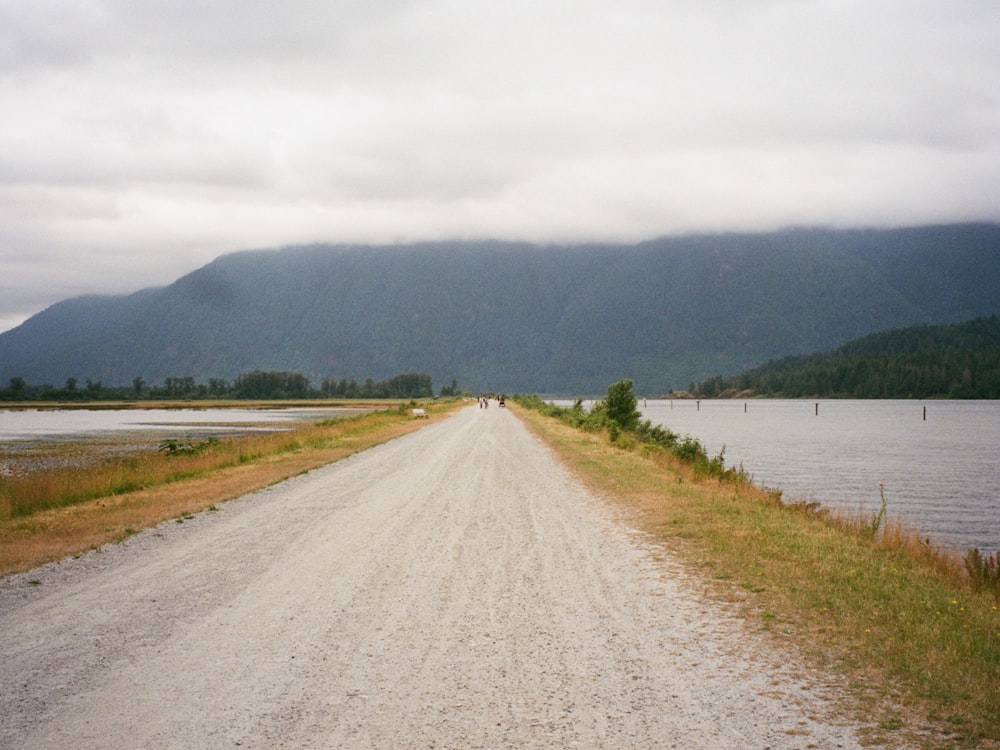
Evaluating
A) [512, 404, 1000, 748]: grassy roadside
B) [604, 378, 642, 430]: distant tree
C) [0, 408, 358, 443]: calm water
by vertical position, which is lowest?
[0, 408, 358, 443]: calm water

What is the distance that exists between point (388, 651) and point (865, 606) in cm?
538

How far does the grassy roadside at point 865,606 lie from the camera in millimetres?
6078

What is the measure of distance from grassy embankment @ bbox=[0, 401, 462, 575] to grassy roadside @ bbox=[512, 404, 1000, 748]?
33.6 feet

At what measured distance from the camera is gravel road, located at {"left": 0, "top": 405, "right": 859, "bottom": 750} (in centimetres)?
576

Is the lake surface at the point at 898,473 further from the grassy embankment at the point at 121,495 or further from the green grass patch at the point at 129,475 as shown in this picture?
the green grass patch at the point at 129,475

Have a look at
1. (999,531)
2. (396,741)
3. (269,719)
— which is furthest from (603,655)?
(999,531)

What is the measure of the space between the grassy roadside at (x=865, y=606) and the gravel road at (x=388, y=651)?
45 centimetres

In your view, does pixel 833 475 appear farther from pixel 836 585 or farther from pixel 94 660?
pixel 94 660

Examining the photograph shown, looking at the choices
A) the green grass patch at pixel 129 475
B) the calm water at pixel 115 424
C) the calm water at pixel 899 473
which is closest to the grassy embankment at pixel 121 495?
the green grass patch at pixel 129 475

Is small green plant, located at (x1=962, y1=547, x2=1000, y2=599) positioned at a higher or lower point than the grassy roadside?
lower

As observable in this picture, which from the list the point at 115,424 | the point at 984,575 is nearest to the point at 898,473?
the point at 984,575

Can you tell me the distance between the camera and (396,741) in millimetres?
5531

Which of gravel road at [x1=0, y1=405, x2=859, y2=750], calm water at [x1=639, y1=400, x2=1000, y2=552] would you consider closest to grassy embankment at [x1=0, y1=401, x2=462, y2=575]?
gravel road at [x1=0, y1=405, x2=859, y2=750]

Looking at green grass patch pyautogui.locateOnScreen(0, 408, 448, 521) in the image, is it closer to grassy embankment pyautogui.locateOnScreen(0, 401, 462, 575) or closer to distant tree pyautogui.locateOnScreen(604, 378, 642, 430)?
grassy embankment pyautogui.locateOnScreen(0, 401, 462, 575)
